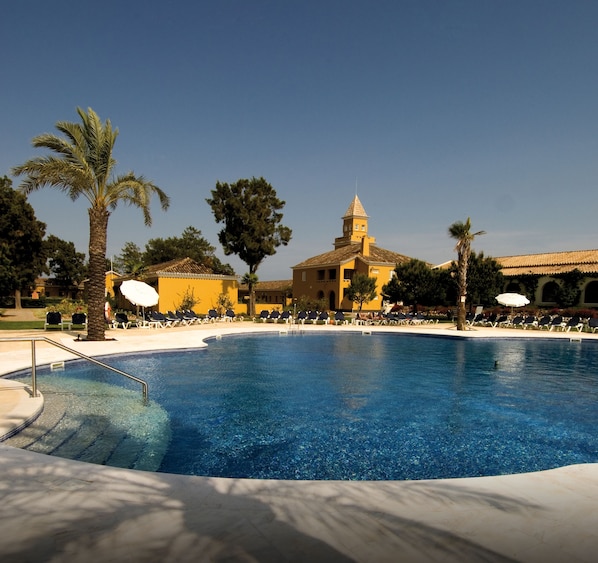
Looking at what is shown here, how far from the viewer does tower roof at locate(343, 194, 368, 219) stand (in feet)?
182

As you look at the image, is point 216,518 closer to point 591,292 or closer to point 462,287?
point 462,287

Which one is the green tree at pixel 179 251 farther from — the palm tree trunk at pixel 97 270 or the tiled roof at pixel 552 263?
the palm tree trunk at pixel 97 270

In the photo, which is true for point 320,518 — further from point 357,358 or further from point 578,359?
point 578,359

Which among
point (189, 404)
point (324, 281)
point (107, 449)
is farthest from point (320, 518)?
point (324, 281)

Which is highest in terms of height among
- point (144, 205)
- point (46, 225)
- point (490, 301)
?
point (46, 225)

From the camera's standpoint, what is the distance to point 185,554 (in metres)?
2.76

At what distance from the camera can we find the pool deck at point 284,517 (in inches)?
111

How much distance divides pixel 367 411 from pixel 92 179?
1249 cm

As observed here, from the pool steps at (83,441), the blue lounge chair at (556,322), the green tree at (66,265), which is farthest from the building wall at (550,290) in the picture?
the green tree at (66,265)

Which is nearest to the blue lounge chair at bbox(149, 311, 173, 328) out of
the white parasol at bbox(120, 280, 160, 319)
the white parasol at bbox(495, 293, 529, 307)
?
the white parasol at bbox(120, 280, 160, 319)

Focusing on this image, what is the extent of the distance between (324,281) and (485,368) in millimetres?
30763

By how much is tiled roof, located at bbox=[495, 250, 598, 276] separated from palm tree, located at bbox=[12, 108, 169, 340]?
111ft

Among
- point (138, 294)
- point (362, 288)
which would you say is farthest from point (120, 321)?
point (362, 288)

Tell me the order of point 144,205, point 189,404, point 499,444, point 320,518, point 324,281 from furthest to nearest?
1. point 324,281
2. point 144,205
3. point 189,404
4. point 499,444
5. point 320,518
